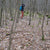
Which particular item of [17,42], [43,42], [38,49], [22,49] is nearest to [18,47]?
[22,49]

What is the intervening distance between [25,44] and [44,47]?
3.20ft

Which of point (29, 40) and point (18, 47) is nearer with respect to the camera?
point (18, 47)

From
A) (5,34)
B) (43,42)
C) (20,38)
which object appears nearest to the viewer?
(43,42)

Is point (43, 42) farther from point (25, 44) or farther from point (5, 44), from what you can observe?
point (5, 44)

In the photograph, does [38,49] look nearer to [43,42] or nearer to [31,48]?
[31,48]

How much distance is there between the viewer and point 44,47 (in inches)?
221

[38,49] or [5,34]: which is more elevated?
[5,34]

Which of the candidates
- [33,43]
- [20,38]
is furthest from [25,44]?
[20,38]

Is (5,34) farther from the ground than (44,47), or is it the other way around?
(5,34)

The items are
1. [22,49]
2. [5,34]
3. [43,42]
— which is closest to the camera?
[22,49]

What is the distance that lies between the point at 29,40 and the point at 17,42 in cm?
74

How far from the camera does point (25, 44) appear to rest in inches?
227

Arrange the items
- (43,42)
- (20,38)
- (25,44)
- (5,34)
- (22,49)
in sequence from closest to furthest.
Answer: (22,49) → (25,44) → (43,42) → (20,38) → (5,34)

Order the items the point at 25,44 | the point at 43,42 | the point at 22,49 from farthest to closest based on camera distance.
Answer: the point at 43,42 < the point at 25,44 < the point at 22,49
